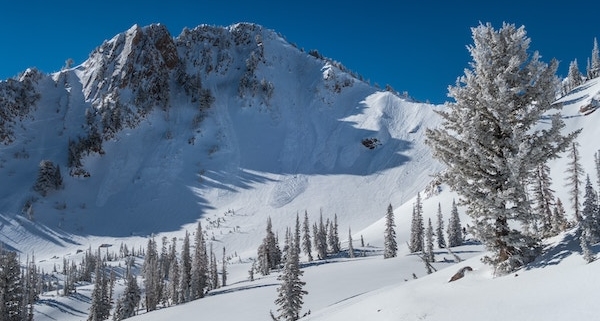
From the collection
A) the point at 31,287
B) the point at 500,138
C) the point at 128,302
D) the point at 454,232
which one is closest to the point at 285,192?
the point at 454,232

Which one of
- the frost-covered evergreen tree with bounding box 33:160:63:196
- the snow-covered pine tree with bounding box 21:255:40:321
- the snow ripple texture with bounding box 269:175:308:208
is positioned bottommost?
the snow-covered pine tree with bounding box 21:255:40:321

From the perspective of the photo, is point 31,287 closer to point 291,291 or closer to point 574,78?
point 291,291

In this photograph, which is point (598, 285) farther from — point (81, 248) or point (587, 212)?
point (81, 248)

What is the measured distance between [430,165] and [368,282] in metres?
135

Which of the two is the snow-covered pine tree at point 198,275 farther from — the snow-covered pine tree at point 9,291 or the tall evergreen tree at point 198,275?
the snow-covered pine tree at point 9,291

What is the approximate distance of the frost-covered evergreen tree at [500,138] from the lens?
39.1 ft

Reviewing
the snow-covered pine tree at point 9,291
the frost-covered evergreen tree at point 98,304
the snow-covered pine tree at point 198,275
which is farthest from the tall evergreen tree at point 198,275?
the snow-covered pine tree at point 9,291

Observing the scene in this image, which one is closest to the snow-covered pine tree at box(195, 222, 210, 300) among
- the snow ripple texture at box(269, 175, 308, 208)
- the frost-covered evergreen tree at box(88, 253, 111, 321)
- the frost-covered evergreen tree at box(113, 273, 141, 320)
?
the frost-covered evergreen tree at box(113, 273, 141, 320)

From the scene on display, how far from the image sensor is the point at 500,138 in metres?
12.9

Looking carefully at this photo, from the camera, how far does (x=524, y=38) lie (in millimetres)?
13031

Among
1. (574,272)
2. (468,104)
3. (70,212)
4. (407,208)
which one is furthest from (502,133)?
(70,212)

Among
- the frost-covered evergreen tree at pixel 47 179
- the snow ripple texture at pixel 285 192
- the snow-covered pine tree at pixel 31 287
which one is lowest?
the snow-covered pine tree at pixel 31 287

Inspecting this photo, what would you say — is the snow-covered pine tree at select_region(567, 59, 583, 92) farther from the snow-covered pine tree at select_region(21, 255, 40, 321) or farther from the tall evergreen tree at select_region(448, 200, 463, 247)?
the snow-covered pine tree at select_region(21, 255, 40, 321)

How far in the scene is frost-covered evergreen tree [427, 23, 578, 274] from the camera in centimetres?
1192
